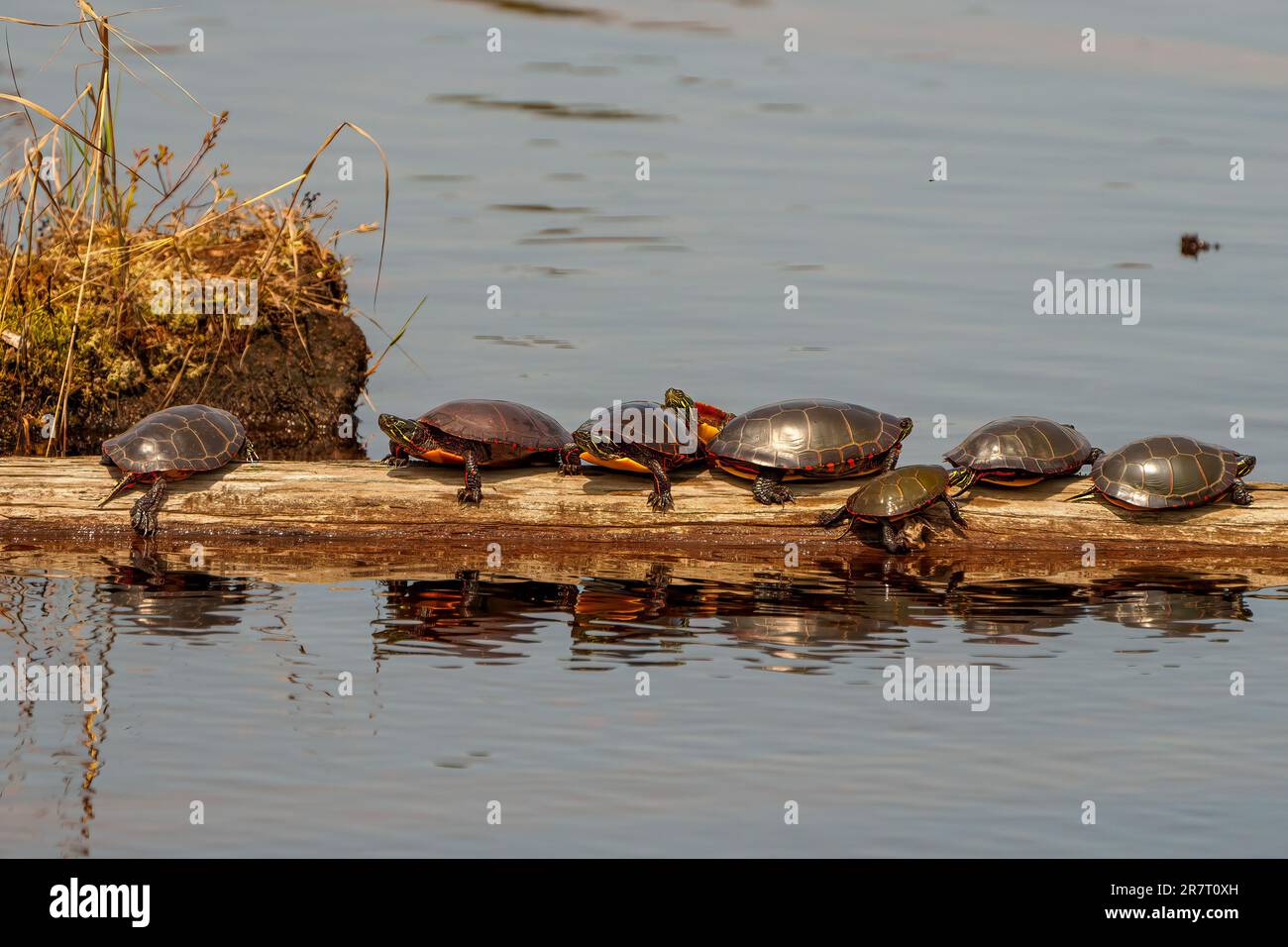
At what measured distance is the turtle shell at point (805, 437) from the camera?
13.5 meters

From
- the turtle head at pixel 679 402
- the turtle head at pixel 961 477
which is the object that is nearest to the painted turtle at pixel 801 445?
the turtle head at pixel 679 402

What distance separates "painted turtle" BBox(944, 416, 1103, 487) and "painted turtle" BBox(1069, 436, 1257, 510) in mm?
317

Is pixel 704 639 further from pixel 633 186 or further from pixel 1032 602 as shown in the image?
pixel 633 186

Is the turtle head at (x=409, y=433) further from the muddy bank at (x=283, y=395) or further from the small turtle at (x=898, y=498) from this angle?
the muddy bank at (x=283, y=395)

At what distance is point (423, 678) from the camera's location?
444 inches

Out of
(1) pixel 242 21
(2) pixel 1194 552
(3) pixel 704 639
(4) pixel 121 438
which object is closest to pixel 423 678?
(3) pixel 704 639

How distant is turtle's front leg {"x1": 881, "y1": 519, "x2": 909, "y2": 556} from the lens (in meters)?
13.7

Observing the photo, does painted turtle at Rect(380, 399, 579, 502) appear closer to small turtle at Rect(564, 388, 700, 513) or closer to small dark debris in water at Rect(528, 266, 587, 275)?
small turtle at Rect(564, 388, 700, 513)

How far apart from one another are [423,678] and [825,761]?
269 cm

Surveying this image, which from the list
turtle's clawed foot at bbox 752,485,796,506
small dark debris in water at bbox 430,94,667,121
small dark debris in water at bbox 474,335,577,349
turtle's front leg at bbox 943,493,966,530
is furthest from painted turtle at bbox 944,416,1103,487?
small dark debris in water at bbox 430,94,667,121

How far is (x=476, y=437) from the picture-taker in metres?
13.4

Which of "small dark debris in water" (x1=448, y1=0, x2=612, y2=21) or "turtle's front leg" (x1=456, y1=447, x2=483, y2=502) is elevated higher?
"small dark debris in water" (x1=448, y1=0, x2=612, y2=21)

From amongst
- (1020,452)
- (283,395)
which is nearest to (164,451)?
(283,395)

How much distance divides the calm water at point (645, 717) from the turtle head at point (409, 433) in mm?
1101
